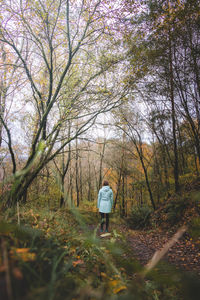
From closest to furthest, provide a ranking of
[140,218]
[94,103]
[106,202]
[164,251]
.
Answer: [164,251], [94,103], [106,202], [140,218]

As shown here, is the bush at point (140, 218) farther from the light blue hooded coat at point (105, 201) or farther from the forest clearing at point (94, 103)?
the light blue hooded coat at point (105, 201)

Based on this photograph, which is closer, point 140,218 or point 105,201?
point 105,201

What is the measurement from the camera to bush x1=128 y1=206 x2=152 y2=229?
7.78 m

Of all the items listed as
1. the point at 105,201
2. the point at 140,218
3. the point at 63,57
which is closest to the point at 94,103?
the point at 63,57

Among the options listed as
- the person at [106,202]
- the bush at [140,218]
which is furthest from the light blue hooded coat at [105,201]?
the bush at [140,218]

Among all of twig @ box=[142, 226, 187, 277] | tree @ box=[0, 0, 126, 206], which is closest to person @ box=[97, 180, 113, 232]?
tree @ box=[0, 0, 126, 206]

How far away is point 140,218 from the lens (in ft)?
26.1

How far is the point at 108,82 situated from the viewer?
489cm

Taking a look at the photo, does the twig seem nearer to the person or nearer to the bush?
the person

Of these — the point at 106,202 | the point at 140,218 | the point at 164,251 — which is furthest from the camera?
the point at 140,218

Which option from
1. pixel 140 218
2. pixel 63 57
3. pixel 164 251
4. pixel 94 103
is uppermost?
pixel 63 57

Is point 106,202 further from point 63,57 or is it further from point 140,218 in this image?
point 63,57

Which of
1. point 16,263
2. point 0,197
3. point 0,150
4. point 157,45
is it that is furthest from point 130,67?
point 0,150

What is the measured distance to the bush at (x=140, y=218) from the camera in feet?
25.5
